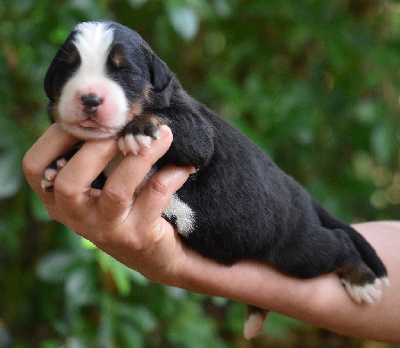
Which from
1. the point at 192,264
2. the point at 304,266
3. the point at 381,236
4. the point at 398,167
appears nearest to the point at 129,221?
the point at 192,264

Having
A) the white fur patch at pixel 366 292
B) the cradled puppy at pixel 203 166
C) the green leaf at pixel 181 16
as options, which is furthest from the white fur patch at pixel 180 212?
the green leaf at pixel 181 16

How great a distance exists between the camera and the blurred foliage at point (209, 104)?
2.96m

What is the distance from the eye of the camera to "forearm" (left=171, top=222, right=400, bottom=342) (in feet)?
7.08

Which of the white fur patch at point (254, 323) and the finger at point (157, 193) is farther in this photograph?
the white fur patch at point (254, 323)

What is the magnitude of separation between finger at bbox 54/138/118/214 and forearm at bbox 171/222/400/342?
52 cm

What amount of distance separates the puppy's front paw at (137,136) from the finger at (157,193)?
0.15 metres

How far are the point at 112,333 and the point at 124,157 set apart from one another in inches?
59.8

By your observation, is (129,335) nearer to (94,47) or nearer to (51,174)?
(51,174)

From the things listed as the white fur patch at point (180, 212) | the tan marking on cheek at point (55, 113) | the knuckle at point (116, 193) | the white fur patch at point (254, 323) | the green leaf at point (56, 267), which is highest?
the tan marking on cheek at point (55, 113)

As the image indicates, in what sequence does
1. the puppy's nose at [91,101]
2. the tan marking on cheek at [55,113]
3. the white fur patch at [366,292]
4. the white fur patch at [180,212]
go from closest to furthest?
the puppy's nose at [91,101]
the tan marking on cheek at [55,113]
the white fur patch at [180,212]
the white fur patch at [366,292]

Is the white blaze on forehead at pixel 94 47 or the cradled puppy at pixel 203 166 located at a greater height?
the white blaze on forehead at pixel 94 47

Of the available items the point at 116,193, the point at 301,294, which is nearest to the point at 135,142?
the point at 116,193

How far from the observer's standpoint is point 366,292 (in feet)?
7.85

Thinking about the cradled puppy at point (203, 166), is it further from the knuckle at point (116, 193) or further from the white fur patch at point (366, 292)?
the knuckle at point (116, 193)
